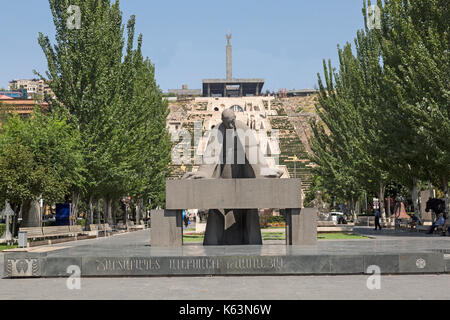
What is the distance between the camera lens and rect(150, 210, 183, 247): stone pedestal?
14266 mm

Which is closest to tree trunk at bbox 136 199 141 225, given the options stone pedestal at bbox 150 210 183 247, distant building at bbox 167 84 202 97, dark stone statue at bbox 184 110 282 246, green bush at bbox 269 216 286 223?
green bush at bbox 269 216 286 223

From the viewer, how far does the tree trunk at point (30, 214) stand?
94.5 ft

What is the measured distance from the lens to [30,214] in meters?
29.9

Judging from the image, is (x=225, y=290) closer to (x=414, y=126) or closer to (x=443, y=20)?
(x=414, y=126)

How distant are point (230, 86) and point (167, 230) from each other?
167469 mm

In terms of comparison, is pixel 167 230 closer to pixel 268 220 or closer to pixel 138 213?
pixel 268 220

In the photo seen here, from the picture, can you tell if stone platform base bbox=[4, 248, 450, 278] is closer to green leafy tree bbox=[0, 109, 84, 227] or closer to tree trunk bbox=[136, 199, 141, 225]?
green leafy tree bbox=[0, 109, 84, 227]

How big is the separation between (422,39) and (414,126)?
4.10 m

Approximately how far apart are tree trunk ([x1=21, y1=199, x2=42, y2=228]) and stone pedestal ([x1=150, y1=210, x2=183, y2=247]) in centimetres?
1591

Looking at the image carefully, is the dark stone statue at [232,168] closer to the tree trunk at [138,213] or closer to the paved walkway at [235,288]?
the paved walkway at [235,288]

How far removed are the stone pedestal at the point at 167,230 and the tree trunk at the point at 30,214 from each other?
15908 mm
